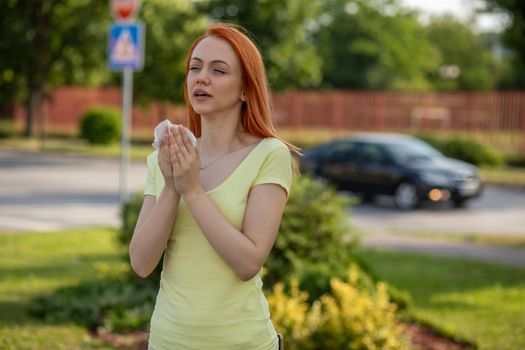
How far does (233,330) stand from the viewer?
2715 millimetres

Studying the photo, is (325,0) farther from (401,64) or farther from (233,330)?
(233,330)

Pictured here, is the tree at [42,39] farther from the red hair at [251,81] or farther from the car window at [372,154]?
the red hair at [251,81]

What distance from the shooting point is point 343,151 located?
20.1 metres

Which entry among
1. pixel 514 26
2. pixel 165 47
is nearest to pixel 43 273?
pixel 514 26

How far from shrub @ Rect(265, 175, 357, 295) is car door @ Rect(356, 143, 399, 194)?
1162 centimetres

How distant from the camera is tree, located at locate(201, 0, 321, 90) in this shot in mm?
33531

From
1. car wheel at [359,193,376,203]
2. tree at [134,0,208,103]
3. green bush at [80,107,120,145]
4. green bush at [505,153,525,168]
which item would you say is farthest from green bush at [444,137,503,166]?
green bush at [80,107,120,145]

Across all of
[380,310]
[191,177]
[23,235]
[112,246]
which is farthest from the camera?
[23,235]

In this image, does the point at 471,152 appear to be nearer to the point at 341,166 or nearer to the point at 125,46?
the point at 341,166

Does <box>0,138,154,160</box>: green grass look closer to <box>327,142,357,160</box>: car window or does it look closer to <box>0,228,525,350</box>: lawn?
<box>327,142,357,160</box>: car window

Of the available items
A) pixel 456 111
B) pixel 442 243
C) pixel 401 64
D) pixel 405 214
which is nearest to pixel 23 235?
pixel 442 243

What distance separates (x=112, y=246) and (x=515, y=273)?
15.8 ft

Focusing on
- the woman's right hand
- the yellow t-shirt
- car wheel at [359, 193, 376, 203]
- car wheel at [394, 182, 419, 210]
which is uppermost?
the woman's right hand

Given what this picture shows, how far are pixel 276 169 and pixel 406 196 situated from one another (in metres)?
16.1
